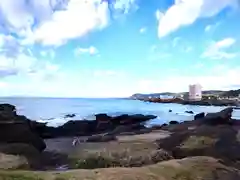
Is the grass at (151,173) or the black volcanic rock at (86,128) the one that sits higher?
the grass at (151,173)

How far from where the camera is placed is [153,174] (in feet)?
17.4

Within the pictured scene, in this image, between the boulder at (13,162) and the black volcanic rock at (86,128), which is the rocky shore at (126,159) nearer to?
the boulder at (13,162)

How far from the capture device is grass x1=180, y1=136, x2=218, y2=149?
9.71 metres

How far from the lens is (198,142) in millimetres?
10086

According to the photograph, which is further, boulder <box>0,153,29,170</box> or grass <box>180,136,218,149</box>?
grass <box>180,136,218,149</box>

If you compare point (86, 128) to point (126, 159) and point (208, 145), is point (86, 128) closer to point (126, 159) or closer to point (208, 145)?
point (208, 145)

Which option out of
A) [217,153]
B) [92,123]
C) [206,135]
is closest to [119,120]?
[92,123]

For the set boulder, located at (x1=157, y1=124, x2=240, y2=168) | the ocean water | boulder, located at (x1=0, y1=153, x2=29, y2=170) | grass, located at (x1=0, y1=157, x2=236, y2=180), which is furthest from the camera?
the ocean water

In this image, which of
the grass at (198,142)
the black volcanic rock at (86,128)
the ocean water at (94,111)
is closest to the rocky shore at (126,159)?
the grass at (198,142)

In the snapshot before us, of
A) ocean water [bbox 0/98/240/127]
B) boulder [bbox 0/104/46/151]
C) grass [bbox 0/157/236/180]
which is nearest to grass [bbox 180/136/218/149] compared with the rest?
grass [bbox 0/157/236/180]

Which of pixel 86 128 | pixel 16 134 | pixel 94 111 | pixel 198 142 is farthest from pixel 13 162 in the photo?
pixel 94 111

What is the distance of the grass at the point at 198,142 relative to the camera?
971 cm

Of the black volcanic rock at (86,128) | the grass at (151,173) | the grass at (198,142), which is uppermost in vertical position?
the grass at (151,173)

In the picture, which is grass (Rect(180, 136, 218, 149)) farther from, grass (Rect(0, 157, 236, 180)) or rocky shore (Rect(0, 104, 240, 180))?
grass (Rect(0, 157, 236, 180))
